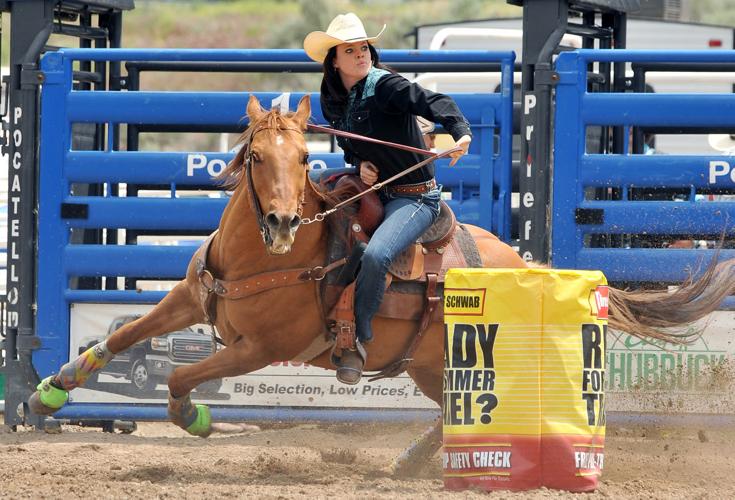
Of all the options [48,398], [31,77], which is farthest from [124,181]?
[48,398]

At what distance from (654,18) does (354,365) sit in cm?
1327

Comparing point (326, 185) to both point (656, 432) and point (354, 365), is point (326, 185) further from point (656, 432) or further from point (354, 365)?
point (656, 432)

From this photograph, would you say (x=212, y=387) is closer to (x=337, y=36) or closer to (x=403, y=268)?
(x=403, y=268)

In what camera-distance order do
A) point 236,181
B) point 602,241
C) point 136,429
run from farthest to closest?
1. point 136,429
2. point 602,241
3. point 236,181

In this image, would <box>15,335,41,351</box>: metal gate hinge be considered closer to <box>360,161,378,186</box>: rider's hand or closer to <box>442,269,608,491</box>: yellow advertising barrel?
<box>360,161,378,186</box>: rider's hand

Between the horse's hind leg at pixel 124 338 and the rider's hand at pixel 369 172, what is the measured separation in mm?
1090

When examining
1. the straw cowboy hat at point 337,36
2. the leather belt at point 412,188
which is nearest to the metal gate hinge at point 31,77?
the straw cowboy hat at point 337,36

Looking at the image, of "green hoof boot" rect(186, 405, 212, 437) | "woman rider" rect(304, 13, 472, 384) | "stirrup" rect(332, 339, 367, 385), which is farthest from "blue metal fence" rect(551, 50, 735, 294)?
"green hoof boot" rect(186, 405, 212, 437)

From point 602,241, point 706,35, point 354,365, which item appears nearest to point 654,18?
point 706,35

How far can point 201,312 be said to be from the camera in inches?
234

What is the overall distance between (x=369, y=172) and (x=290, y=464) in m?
1.75

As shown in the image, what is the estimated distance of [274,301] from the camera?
570 centimetres

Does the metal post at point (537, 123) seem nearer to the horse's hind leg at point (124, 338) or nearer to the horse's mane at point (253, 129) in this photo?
the horse's mane at point (253, 129)

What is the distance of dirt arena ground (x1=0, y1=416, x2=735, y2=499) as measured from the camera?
17.8 ft
